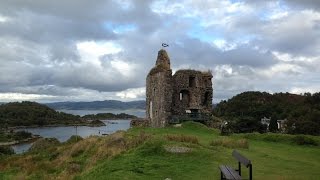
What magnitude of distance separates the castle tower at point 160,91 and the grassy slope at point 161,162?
531 inches

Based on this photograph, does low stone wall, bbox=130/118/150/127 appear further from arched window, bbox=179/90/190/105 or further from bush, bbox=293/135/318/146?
bush, bbox=293/135/318/146

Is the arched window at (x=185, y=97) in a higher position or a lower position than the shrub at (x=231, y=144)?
higher

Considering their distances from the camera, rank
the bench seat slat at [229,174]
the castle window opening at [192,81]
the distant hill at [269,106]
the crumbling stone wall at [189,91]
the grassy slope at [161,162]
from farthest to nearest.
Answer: the distant hill at [269,106] → the castle window opening at [192,81] → the crumbling stone wall at [189,91] → the grassy slope at [161,162] → the bench seat slat at [229,174]

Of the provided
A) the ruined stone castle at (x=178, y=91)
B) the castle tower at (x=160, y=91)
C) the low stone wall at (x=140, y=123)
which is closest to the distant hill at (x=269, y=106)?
the ruined stone castle at (x=178, y=91)

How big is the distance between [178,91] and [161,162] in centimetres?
2265

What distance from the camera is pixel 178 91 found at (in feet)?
127

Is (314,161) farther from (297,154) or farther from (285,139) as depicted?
(285,139)

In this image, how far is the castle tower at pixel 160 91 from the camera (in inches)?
1459

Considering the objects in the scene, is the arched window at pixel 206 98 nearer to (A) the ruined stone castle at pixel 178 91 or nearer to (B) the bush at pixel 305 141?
(A) the ruined stone castle at pixel 178 91

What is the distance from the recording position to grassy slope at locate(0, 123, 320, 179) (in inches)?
563

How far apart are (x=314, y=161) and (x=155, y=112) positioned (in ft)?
75.8

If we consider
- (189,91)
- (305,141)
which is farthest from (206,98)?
(305,141)

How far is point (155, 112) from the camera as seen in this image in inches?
1555

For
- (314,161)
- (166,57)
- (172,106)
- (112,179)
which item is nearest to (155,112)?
(172,106)
